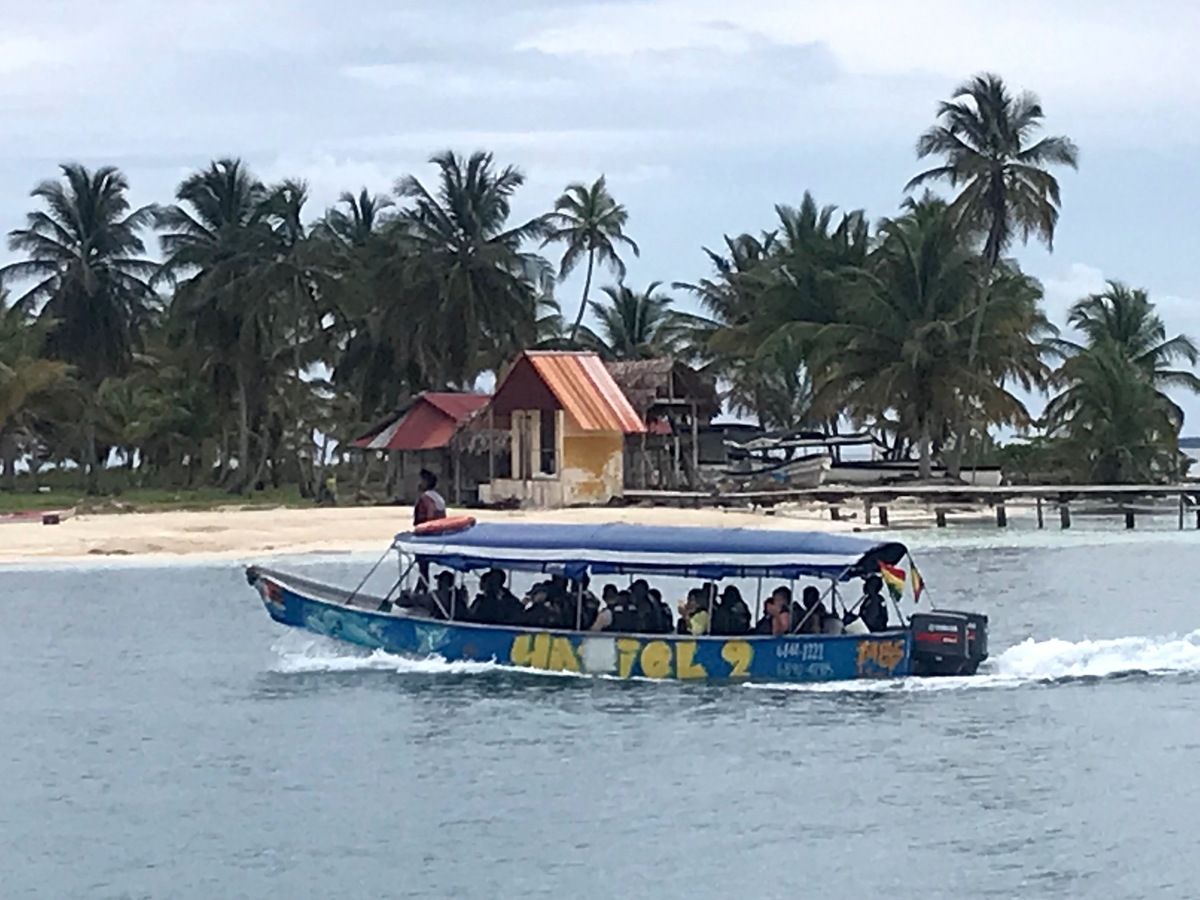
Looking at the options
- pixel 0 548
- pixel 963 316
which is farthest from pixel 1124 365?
pixel 0 548

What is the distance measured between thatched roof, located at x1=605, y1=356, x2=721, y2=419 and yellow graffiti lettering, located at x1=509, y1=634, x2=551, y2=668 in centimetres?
3077

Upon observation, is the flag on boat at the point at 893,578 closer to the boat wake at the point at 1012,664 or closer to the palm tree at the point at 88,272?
the boat wake at the point at 1012,664

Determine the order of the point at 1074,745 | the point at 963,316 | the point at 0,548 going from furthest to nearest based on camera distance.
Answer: the point at 963,316, the point at 0,548, the point at 1074,745

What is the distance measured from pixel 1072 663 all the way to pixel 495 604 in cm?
734

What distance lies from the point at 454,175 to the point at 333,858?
46.2m

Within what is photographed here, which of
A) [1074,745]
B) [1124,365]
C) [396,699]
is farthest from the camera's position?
[1124,365]

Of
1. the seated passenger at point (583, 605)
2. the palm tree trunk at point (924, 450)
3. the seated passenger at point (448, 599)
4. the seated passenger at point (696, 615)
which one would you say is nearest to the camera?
the seated passenger at point (696, 615)

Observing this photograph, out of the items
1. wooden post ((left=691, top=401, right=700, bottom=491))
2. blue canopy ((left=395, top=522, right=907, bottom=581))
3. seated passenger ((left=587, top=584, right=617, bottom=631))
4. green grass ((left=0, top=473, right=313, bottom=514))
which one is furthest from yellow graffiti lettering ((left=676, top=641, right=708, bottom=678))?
wooden post ((left=691, top=401, right=700, bottom=491))

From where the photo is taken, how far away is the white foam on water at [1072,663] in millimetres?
23609

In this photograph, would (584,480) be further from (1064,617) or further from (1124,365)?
(1064,617)

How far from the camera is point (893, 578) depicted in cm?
2175

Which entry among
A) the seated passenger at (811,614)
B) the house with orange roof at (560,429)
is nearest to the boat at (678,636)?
the seated passenger at (811,614)

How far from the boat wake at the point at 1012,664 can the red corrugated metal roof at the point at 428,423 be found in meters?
27.8

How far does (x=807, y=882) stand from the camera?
1548 centimetres
